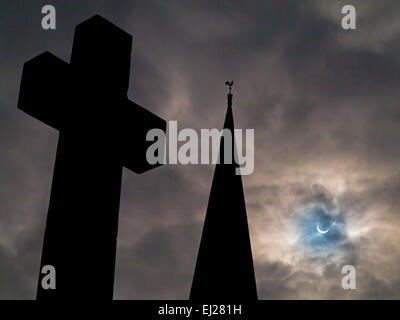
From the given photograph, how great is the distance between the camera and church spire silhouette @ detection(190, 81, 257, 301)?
85.0 feet

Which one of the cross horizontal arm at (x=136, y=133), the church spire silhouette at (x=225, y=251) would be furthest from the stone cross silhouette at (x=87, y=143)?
the church spire silhouette at (x=225, y=251)

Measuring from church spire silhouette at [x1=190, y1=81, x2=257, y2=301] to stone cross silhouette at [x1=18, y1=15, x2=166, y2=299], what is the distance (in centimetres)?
2099

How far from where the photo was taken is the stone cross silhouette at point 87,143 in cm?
410

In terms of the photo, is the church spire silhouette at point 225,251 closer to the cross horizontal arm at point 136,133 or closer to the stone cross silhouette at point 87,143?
the cross horizontal arm at point 136,133

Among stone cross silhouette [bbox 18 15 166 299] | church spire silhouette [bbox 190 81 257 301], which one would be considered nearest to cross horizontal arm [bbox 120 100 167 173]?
stone cross silhouette [bbox 18 15 166 299]

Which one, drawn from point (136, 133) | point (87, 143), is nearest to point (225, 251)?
point (136, 133)

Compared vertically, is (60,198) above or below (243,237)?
below

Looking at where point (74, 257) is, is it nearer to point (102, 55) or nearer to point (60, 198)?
point (60, 198)

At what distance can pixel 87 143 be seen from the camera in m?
4.60

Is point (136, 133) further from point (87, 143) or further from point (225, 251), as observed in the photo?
point (225, 251)

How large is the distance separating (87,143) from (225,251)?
73.5 ft

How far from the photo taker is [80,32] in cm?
A: 488
